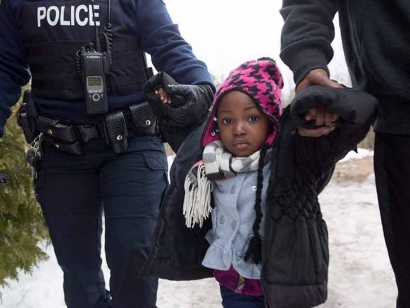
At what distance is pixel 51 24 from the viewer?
236 cm

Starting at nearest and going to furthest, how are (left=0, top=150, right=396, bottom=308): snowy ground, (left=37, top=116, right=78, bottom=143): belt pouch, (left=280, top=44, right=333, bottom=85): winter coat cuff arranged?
(left=280, top=44, right=333, bottom=85): winter coat cuff → (left=37, top=116, right=78, bottom=143): belt pouch → (left=0, top=150, right=396, bottom=308): snowy ground

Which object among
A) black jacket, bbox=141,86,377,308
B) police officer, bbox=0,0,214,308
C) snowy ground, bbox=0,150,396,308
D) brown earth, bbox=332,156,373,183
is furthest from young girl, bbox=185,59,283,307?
brown earth, bbox=332,156,373,183

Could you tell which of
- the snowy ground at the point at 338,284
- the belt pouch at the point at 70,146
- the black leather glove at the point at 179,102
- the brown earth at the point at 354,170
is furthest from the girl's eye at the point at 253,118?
the brown earth at the point at 354,170

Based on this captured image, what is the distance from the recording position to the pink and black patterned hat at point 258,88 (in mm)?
1964

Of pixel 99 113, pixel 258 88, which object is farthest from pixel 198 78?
pixel 99 113

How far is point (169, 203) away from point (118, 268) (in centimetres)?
43

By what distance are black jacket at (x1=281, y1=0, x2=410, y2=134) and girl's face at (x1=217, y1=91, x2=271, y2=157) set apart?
333 mm

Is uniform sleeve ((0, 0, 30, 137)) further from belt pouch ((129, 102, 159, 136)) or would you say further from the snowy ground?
the snowy ground

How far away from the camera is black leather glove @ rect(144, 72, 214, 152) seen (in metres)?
2.02

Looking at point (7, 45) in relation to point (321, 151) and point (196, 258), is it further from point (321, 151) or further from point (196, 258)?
point (321, 151)

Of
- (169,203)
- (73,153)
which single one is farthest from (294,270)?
(73,153)

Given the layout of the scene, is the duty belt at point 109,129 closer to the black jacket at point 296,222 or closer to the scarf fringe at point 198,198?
the scarf fringe at point 198,198

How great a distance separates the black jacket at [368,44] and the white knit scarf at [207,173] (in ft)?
1.49

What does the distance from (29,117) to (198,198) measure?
102cm
